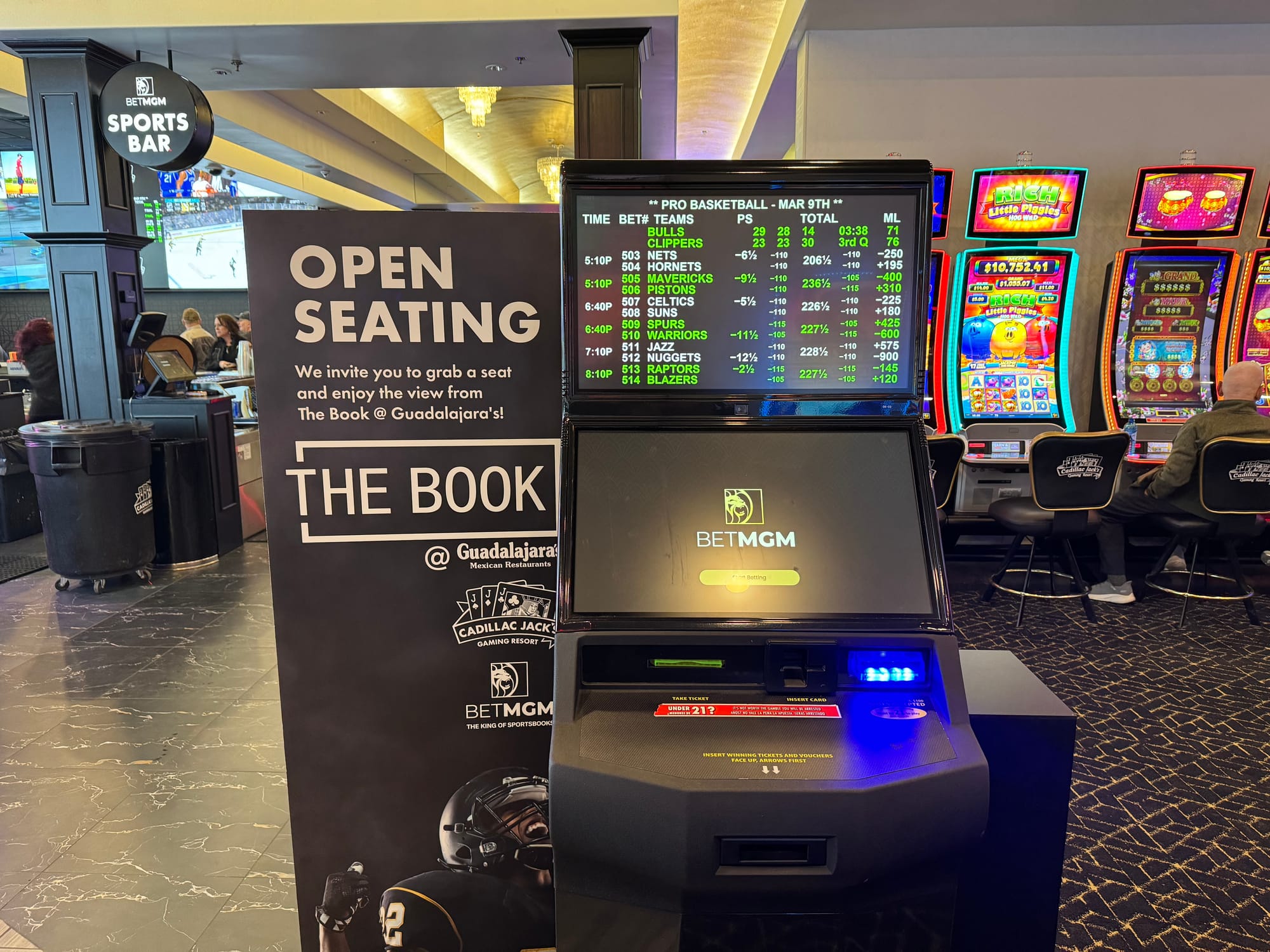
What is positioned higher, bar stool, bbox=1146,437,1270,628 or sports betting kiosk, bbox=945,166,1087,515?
sports betting kiosk, bbox=945,166,1087,515

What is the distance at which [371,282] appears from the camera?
5.21 ft

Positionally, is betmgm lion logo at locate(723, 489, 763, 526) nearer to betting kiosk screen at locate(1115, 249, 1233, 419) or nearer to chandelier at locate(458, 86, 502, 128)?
betting kiosk screen at locate(1115, 249, 1233, 419)

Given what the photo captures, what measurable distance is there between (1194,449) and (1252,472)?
26cm

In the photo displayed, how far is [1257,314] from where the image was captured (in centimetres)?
463

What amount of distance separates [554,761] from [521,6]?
182 inches

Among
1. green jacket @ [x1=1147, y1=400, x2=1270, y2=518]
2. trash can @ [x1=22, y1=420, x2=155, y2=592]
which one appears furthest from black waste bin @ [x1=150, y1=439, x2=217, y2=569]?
green jacket @ [x1=1147, y1=400, x2=1270, y2=518]

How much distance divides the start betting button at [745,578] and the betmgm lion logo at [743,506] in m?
0.08

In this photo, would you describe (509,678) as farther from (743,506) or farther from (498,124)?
(498,124)

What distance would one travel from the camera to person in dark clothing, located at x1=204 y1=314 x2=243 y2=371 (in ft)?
26.8

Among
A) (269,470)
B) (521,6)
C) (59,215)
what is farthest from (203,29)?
(269,470)

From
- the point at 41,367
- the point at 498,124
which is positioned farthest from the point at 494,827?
the point at 498,124

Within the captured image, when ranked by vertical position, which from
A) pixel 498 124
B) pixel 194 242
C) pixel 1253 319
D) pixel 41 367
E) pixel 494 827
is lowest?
pixel 494 827

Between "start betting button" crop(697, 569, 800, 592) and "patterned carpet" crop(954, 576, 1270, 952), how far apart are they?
1418 millimetres

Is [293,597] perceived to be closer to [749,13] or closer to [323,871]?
[323,871]
